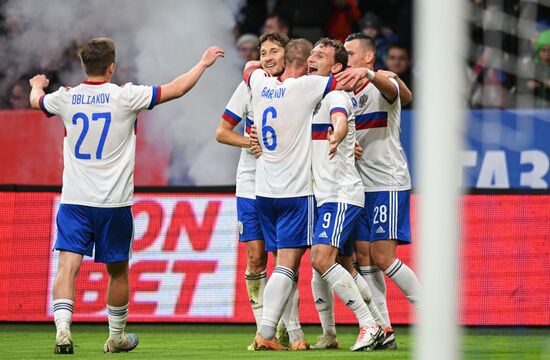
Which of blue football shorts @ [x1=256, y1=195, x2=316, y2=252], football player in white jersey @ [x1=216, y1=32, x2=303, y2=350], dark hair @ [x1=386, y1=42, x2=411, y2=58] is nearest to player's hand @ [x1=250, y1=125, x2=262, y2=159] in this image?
football player in white jersey @ [x1=216, y1=32, x2=303, y2=350]

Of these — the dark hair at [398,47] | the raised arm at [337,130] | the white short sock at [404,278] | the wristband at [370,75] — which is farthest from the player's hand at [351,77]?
the dark hair at [398,47]

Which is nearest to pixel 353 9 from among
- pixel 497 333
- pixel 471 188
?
pixel 471 188

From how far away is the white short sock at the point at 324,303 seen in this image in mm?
8703

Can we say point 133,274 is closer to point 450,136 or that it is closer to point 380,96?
point 380,96

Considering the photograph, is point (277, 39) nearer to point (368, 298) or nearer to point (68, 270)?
point (368, 298)

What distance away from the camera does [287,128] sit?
8.38 metres

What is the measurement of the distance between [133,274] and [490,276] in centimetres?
299

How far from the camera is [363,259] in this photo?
8.98 metres

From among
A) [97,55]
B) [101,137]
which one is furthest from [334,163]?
[97,55]

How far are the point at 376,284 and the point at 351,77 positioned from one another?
188cm

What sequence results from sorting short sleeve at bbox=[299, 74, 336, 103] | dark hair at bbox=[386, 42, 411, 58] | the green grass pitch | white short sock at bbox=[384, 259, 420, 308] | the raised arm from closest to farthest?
the raised arm, the green grass pitch, short sleeve at bbox=[299, 74, 336, 103], white short sock at bbox=[384, 259, 420, 308], dark hair at bbox=[386, 42, 411, 58]

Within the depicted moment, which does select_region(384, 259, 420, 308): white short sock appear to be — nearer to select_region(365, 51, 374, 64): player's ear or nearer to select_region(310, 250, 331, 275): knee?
select_region(310, 250, 331, 275): knee

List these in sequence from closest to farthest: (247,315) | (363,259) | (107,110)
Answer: (107,110) → (363,259) → (247,315)

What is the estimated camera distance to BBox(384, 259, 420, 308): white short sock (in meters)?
8.66
